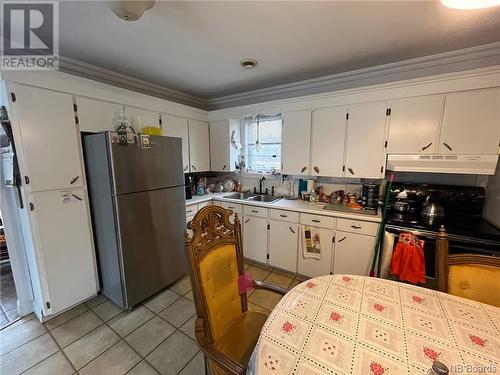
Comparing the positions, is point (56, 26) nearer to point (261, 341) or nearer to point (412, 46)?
point (261, 341)

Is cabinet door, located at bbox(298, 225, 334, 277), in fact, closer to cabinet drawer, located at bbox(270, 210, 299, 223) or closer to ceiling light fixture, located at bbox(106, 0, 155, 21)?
cabinet drawer, located at bbox(270, 210, 299, 223)

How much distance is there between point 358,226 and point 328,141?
100 cm

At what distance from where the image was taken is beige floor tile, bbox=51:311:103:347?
1.70m

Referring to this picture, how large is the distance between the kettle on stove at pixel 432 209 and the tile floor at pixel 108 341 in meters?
1.69

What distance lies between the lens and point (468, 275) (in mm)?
1109

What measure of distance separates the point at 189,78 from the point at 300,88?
1422 millimetres

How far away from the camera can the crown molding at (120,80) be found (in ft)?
6.89

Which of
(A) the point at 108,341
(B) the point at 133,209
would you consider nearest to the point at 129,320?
(A) the point at 108,341

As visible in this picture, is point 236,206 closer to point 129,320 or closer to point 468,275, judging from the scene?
point 129,320

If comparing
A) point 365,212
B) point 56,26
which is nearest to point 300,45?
point 365,212

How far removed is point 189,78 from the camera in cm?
255

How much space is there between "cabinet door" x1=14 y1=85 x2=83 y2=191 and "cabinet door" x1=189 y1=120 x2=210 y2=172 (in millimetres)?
1382

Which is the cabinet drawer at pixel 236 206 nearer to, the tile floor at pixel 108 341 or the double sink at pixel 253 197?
the double sink at pixel 253 197

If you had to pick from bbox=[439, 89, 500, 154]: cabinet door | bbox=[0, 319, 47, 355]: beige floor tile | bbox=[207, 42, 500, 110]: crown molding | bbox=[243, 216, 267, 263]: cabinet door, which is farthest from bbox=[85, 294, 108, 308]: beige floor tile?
bbox=[439, 89, 500, 154]: cabinet door
